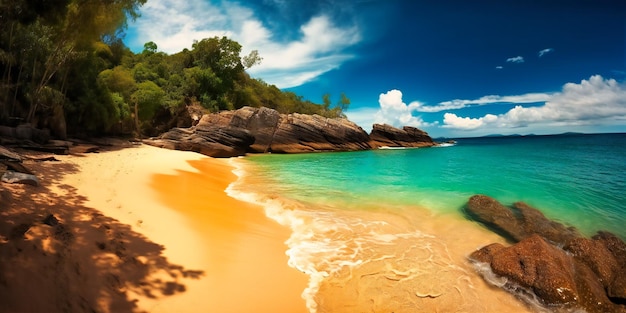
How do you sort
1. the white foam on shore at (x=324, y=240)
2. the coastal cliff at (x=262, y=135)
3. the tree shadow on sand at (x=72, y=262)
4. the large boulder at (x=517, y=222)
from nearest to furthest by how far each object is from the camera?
the tree shadow on sand at (x=72, y=262), the white foam on shore at (x=324, y=240), the large boulder at (x=517, y=222), the coastal cliff at (x=262, y=135)

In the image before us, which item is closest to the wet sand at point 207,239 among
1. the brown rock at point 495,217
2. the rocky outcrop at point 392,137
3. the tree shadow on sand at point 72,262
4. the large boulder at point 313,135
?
the tree shadow on sand at point 72,262

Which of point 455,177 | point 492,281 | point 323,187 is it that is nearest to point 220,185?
point 323,187

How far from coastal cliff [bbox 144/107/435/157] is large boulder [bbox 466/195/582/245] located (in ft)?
77.6

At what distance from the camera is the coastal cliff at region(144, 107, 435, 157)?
27969 millimetres

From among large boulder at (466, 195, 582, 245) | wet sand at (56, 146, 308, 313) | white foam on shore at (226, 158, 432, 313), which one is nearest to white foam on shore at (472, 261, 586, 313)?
white foam on shore at (226, 158, 432, 313)

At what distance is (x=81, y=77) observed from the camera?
20922mm

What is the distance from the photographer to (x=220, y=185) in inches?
509

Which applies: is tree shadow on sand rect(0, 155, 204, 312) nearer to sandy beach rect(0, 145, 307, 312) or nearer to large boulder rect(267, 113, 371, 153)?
sandy beach rect(0, 145, 307, 312)

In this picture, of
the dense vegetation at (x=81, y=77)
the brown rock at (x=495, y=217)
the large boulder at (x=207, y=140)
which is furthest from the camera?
the large boulder at (x=207, y=140)

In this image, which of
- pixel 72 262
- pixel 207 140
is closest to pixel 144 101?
pixel 207 140

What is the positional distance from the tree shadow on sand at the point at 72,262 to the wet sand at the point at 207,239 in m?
0.25

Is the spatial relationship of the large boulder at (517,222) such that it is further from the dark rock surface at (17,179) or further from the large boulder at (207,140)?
the large boulder at (207,140)

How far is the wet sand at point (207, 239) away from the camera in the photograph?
417 cm

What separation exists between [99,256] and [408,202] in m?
9.77
